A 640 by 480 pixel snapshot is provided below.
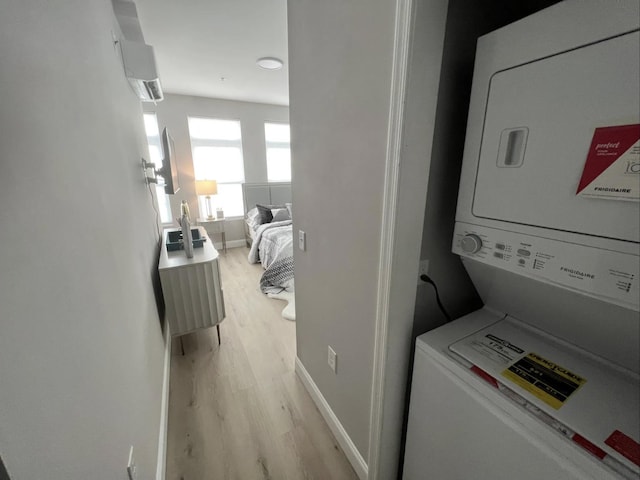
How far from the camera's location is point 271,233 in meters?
3.58

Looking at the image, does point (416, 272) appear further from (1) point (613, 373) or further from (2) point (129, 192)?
(2) point (129, 192)

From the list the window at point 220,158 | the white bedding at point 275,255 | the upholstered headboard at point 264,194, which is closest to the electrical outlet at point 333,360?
the white bedding at point 275,255

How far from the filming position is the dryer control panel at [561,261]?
52 cm

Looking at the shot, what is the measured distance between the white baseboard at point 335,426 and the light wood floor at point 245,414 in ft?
0.13

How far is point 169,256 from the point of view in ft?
6.74

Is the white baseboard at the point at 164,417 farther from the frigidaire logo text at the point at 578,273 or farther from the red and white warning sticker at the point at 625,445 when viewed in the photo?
the frigidaire logo text at the point at 578,273

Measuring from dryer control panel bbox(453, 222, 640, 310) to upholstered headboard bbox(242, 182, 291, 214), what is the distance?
432 cm

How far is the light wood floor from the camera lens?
51.4 inches

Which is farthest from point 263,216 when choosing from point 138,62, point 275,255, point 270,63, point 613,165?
point 613,165

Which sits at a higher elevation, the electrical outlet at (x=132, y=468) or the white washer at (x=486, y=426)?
the white washer at (x=486, y=426)

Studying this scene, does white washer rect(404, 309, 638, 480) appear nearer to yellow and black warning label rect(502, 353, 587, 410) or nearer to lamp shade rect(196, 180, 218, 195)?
yellow and black warning label rect(502, 353, 587, 410)

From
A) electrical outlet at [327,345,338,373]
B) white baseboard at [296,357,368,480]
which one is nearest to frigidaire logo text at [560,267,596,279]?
electrical outlet at [327,345,338,373]

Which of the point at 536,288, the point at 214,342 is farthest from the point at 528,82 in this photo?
the point at 214,342

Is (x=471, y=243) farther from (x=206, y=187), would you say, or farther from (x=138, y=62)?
(x=206, y=187)
